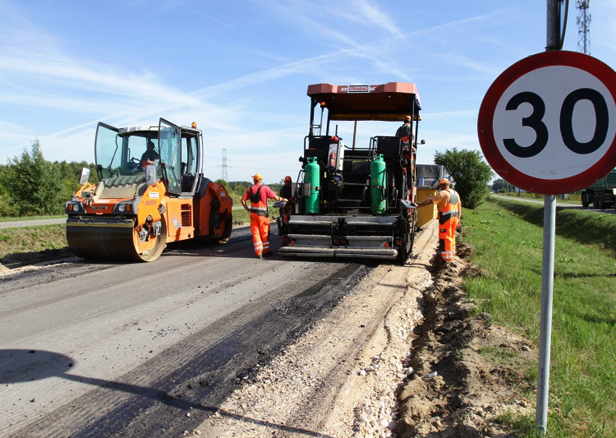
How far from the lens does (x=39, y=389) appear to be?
3404 mm

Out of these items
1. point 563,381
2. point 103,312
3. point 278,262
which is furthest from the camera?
point 278,262

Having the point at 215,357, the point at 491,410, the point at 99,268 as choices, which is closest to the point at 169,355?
the point at 215,357

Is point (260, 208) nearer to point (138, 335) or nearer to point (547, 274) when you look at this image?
point (138, 335)

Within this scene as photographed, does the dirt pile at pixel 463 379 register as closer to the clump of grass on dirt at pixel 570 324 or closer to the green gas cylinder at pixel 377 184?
the clump of grass on dirt at pixel 570 324

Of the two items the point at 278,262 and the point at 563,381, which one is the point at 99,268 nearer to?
the point at 278,262

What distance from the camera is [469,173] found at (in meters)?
29.4

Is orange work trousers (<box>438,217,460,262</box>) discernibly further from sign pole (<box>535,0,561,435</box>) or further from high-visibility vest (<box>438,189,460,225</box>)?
sign pole (<box>535,0,561,435</box>)

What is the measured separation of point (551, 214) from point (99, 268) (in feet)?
25.0

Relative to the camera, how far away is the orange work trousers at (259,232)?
364 inches

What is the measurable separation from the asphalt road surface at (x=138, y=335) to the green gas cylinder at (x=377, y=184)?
148 centimetres

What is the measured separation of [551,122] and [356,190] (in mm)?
7893

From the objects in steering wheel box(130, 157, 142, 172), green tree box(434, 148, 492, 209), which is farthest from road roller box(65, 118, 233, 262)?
green tree box(434, 148, 492, 209)

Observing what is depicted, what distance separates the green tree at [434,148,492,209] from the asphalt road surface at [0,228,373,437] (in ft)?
77.1

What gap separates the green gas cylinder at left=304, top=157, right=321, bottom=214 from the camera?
9219 millimetres
